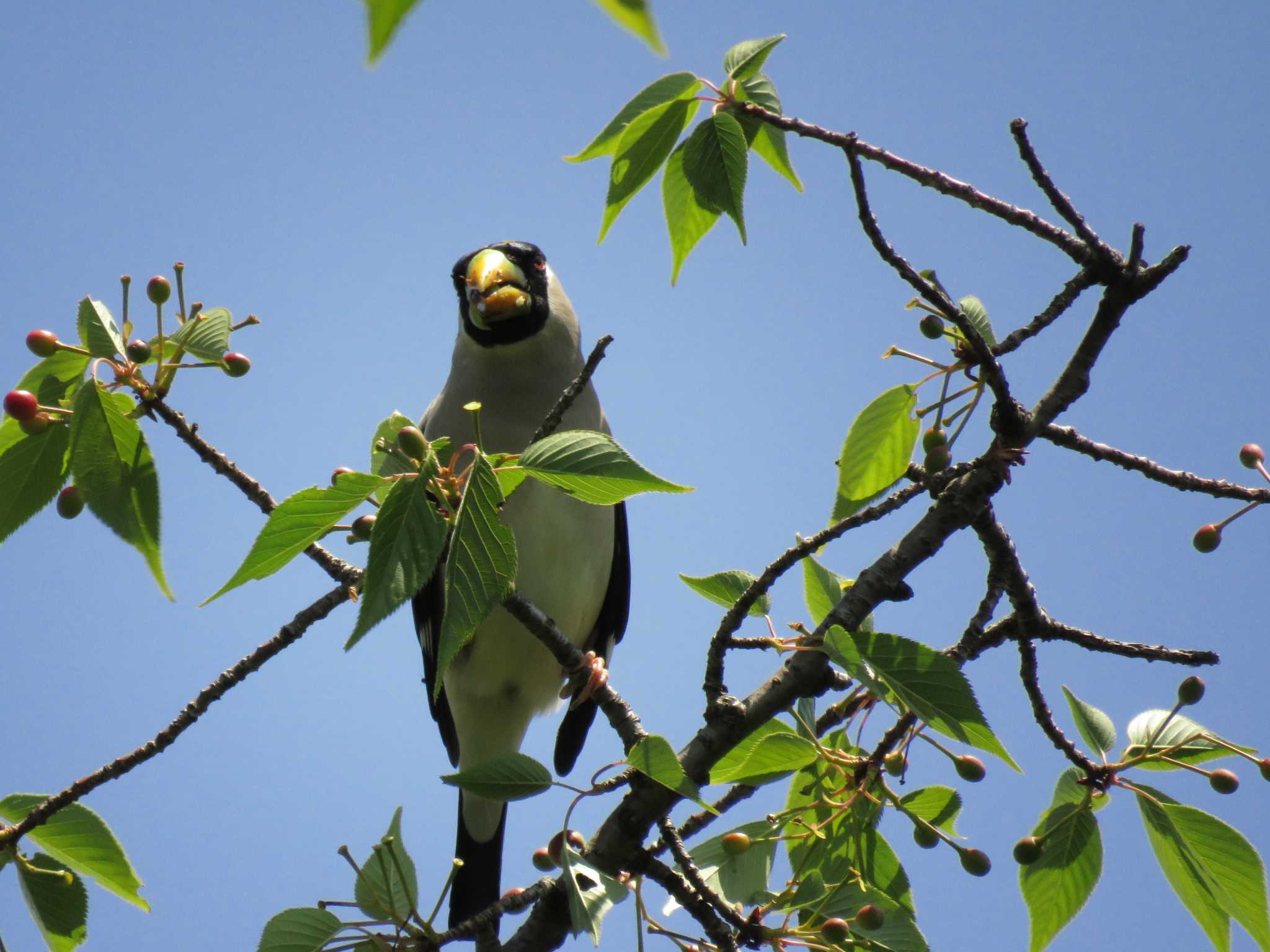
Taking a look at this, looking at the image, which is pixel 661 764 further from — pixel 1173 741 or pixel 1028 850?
pixel 1173 741

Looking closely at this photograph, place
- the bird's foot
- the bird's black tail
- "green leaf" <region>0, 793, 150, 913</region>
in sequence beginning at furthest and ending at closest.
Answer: the bird's black tail → the bird's foot → "green leaf" <region>0, 793, 150, 913</region>

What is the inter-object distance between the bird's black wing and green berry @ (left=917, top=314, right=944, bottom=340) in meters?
2.61

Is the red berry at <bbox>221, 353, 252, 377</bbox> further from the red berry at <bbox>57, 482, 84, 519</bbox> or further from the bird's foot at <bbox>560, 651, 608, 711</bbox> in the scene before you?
the bird's foot at <bbox>560, 651, 608, 711</bbox>

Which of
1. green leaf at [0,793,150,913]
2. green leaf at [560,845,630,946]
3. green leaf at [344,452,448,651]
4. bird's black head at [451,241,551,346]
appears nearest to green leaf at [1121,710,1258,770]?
green leaf at [560,845,630,946]

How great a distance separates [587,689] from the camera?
294cm

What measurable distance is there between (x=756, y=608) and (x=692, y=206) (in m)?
0.88

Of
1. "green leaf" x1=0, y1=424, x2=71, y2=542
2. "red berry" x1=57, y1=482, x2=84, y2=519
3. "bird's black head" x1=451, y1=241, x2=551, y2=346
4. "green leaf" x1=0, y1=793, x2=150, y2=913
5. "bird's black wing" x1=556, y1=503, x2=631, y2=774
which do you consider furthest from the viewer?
"bird's black wing" x1=556, y1=503, x2=631, y2=774

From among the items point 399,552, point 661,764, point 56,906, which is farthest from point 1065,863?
point 56,906

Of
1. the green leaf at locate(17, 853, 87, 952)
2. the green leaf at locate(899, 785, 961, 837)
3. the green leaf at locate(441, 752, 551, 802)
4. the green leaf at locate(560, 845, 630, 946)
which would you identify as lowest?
the green leaf at locate(17, 853, 87, 952)

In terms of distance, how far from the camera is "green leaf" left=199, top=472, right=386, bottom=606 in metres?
1.91

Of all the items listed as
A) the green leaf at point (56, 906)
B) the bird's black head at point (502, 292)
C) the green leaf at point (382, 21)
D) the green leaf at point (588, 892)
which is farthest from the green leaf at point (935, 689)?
the bird's black head at point (502, 292)

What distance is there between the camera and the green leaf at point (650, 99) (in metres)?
2.35

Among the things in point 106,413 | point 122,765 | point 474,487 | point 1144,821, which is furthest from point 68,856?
point 1144,821

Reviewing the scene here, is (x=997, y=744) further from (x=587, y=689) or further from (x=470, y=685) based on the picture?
(x=470, y=685)
